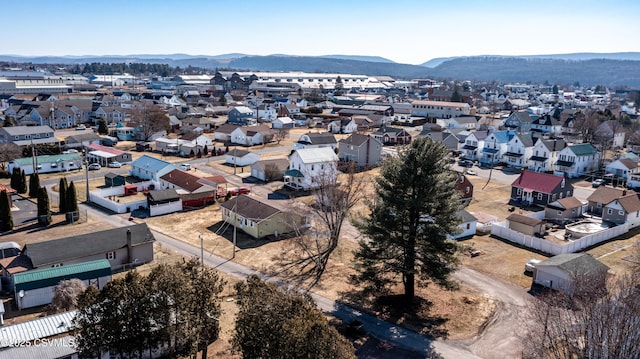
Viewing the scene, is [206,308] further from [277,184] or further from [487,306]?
[277,184]

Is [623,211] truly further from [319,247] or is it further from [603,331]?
[603,331]

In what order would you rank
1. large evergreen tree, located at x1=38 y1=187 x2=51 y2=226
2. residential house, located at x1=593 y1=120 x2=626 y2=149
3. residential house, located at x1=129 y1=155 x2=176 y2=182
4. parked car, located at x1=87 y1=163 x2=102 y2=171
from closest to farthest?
large evergreen tree, located at x1=38 y1=187 x2=51 y2=226, residential house, located at x1=129 y1=155 x2=176 y2=182, parked car, located at x1=87 y1=163 x2=102 y2=171, residential house, located at x1=593 y1=120 x2=626 y2=149

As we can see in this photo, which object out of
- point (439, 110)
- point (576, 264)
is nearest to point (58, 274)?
point (576, 264)

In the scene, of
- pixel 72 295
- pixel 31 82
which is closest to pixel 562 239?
pixel 72 295

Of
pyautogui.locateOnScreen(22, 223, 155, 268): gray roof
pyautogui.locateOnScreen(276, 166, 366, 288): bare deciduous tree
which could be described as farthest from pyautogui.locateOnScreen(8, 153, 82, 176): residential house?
pyautogui.locateOnScreen(276, 166, 366, 288): bare deciduous tree

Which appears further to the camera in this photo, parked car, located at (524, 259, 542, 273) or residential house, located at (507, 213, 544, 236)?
residential house, located at (507, 213, 544, 236)

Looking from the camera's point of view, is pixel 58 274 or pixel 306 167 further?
pixel 306 167

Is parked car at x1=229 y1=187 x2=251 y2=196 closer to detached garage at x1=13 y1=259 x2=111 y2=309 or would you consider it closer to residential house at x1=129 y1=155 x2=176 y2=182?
residential house at x1=129 y1=155 x2=176 y2=182
